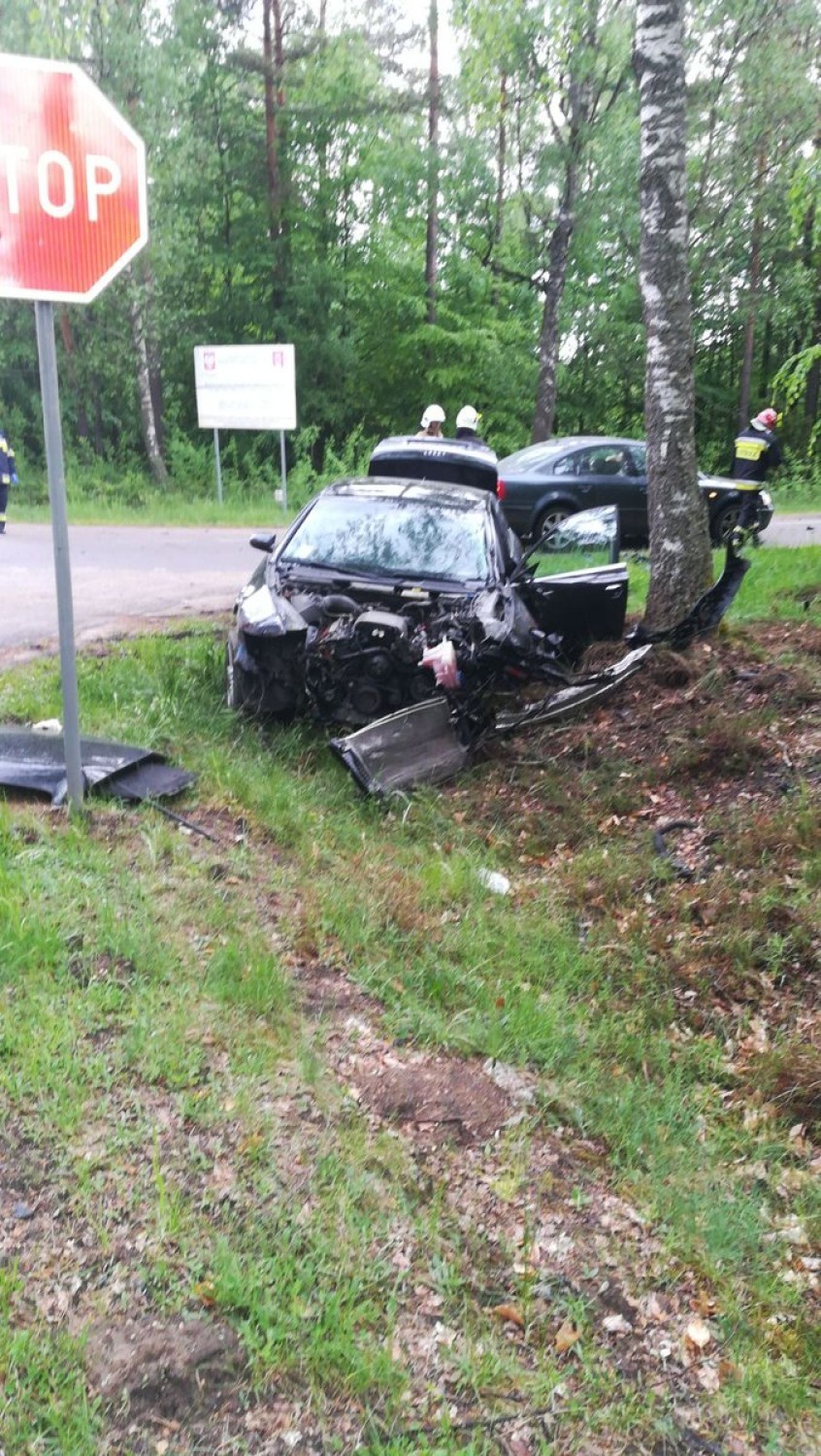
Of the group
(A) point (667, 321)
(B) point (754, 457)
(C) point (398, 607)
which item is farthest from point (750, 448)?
(C) point (398, 607)

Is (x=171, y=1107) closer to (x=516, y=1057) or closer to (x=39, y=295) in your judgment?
(x=516, y=1057)

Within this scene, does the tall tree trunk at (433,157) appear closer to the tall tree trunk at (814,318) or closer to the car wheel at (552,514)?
the tall tree trunk at (814,318)

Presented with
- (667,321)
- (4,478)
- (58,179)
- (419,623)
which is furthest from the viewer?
(4,478)

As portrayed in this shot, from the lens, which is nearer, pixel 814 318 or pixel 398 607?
pixel 398 607

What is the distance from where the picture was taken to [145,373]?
74.0ft

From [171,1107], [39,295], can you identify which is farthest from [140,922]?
[39,295]

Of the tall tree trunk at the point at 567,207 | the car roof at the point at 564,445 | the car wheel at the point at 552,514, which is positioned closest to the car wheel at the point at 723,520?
the car roof at the point at 564,445

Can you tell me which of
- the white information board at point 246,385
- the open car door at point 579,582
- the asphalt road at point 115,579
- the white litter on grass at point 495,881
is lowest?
the white litter on grass at point 495,881

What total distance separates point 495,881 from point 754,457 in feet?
31.1

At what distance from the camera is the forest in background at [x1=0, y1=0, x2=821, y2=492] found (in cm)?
1975

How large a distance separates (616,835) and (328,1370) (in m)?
3.36

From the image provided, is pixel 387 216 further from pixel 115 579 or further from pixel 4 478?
pixel 115 579

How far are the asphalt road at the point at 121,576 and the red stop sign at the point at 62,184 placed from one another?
13.0 feet

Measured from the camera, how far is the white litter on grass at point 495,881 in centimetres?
468
